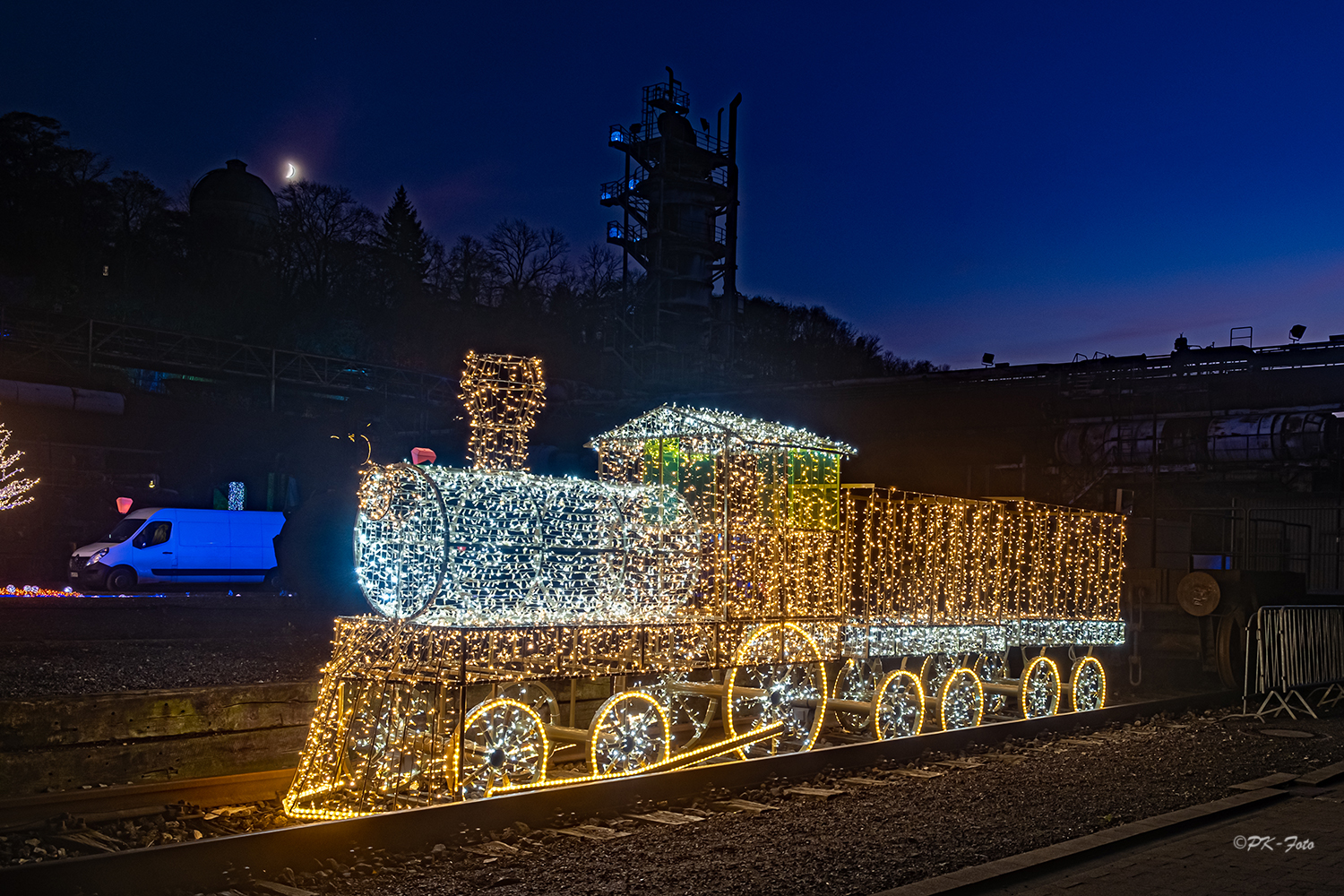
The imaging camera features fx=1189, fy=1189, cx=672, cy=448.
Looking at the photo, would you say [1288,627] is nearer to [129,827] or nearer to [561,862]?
[561,862]

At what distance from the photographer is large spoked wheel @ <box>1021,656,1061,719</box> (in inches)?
497

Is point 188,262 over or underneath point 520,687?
over

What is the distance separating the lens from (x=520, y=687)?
952 cm

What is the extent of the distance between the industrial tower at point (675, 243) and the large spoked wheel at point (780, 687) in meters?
41.3

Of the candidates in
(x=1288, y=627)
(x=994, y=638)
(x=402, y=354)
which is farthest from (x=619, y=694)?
(x=402, y=354)

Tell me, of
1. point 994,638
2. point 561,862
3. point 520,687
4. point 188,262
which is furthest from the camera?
point 188,262

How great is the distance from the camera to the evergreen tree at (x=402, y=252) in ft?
199

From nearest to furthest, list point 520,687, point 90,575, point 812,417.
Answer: point 520,687 < point 90,575 < point 812,417

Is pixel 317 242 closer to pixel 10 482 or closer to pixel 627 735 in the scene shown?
pixel 10 482

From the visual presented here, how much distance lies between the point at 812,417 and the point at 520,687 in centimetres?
2516

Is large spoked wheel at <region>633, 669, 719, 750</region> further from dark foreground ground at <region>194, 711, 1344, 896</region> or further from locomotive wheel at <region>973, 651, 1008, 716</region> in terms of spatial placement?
locomotive wheel at <region>973, 651, 1008, 716</region>

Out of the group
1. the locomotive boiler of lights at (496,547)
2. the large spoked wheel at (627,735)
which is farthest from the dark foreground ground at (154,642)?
the large spoked wheel at (627,735)

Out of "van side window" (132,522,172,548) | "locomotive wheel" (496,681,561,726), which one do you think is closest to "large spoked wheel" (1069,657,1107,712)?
"locomotive wheel" (496,681,561,726)

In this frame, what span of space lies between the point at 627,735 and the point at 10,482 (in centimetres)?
2677
